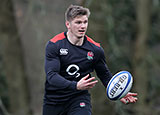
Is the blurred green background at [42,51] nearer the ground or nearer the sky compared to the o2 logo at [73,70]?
nearer the ground

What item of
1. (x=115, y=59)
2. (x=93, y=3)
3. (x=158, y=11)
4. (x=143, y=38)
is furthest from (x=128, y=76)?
(x=158, y=11)

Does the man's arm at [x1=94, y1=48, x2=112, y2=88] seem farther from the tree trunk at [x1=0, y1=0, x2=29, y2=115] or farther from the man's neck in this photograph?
the tree trunk at [x1=0, y1=0, x2=29, y2=115]

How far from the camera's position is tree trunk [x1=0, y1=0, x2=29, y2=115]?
12227 mm

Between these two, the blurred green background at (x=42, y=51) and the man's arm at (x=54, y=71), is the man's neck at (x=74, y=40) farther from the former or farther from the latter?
the blurred green background at (x=42, y=51)

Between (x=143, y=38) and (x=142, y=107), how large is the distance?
2514mm

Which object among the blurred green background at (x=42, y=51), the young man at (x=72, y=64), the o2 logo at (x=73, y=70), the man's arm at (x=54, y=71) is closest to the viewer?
the man's arm at (x=54, y=71)

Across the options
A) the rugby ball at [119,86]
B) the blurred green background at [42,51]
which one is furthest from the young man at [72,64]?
the blurred green background at [42,51]

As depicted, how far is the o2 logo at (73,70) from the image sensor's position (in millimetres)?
4844

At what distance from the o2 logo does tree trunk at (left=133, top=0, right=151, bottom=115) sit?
8.21 metres

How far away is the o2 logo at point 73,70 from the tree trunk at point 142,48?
8.21m

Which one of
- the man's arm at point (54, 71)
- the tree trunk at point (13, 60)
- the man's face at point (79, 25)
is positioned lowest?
the tree trunk at point (13, 60)

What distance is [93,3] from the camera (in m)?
10.2

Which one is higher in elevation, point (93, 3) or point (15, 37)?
point (93, 3)

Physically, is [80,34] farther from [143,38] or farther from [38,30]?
[143,38]
